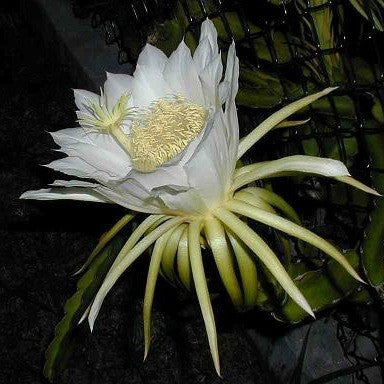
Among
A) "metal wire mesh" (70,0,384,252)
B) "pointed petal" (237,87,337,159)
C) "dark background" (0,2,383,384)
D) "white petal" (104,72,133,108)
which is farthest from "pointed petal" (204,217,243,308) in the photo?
"dark background" (0,2,383,384)

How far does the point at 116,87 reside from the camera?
0.62 metres

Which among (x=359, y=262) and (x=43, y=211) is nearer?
(x=359, y=262)

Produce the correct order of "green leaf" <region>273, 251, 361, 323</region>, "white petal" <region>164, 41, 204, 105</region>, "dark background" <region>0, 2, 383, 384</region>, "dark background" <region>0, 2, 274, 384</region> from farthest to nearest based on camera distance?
"dark background" <region>0, 2, 274, 384</region> < "dark background" <region>0, 2, 383, 384</region> < "green leaf" <region>273, 251, 361, 323</region> < "white petal" <region>164, 41, 204, 105</region>

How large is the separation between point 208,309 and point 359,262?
12.1 inches

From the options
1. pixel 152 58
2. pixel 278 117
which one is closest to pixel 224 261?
pixel 278 117

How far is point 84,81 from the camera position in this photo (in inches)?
65.6

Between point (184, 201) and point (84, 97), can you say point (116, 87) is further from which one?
point (184, 201)

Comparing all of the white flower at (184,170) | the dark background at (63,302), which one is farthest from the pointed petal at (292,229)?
the dark background at (63,302)

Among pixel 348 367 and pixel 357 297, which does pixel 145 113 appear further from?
pixel 348 367

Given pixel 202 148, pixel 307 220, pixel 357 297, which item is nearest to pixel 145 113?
pixel 202 148

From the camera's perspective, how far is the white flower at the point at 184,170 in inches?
19.4

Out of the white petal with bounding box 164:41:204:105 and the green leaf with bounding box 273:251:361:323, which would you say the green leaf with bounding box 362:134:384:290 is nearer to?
the green leaf with bounding box 273:251:361:323

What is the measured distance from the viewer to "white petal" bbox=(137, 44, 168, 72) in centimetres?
61

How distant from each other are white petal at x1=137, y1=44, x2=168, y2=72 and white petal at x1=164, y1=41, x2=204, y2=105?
25 millimetres
